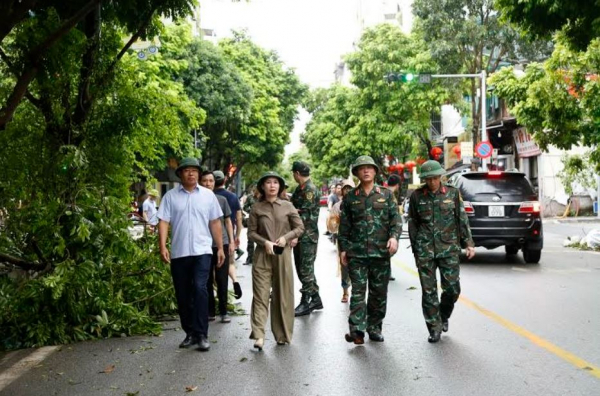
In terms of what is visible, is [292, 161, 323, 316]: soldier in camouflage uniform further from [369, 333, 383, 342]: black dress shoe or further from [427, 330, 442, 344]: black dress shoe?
[427, 330, 442, 344]: black dress shoe

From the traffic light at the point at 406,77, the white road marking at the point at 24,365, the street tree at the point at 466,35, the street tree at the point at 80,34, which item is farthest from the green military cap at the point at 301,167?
the street tree at the point at 466,35

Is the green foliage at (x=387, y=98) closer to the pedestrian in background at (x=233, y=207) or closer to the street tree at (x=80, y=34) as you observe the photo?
the pedestrian in background at (x=233, y=207)

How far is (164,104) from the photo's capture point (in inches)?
355

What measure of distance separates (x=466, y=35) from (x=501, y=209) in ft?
53.4

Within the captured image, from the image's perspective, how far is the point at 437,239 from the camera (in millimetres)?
7465

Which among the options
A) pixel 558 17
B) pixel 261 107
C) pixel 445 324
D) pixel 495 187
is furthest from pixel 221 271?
pixel 261 107

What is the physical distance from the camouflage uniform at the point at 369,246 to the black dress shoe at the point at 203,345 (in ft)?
4.42

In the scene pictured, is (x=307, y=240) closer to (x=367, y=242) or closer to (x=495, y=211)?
(x=367, y=242)

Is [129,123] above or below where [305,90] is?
below

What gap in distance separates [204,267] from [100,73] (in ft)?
8.50

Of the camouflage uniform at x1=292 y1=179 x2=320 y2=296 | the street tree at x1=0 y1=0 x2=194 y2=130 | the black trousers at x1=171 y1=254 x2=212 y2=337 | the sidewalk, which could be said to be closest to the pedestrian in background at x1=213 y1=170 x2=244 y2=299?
the camouflage uniform at x1=292 y1=179 x2=320 y2=296

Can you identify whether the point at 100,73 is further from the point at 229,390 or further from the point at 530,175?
the point at 530,175

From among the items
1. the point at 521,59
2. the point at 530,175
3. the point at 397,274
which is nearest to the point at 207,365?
the point at 397,274

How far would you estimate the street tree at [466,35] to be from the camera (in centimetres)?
2959
